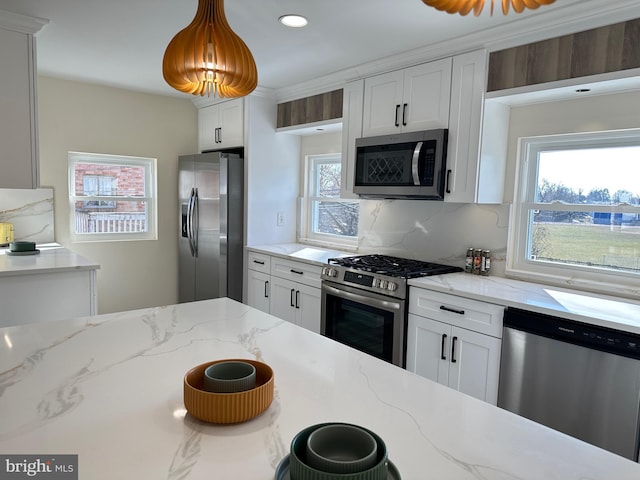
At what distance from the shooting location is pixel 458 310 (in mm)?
2432

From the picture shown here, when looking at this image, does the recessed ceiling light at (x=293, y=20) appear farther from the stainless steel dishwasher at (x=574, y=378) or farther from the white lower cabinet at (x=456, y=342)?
the stainless steel dishwasher at (x=574, y=378)

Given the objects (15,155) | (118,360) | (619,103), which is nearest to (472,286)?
(619,103)

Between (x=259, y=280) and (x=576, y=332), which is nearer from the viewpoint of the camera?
(x=576, y=332)

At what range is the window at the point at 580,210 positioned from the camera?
242 centimetres

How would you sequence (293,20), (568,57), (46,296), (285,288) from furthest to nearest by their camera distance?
(285,288)
(46,296)
(293,20)
(568,57)

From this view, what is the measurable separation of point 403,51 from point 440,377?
2114 millimetres

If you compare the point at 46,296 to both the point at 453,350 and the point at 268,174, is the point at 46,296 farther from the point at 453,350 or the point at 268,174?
the point at 453,350

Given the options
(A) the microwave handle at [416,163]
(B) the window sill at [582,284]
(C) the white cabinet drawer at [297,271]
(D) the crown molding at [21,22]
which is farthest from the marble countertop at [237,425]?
(D) the crown molding at [21,22]

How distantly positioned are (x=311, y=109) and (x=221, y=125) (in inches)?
42.8

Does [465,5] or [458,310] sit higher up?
[465,5]

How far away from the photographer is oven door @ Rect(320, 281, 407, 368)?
2707mm

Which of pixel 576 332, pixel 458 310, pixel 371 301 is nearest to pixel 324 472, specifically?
pixel 576 332

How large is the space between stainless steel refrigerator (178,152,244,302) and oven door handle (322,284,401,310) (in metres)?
1.26

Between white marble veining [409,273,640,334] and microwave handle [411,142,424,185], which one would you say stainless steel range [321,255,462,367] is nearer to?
white marble veining [409,273,640,334]
